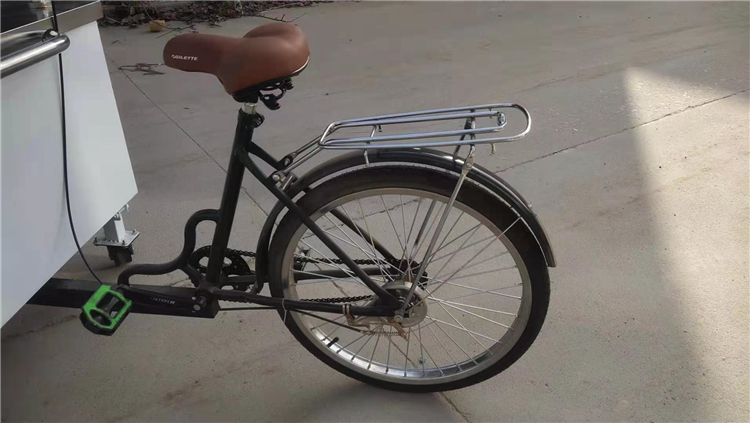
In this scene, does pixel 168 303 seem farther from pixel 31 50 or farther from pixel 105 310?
pixel 31 50

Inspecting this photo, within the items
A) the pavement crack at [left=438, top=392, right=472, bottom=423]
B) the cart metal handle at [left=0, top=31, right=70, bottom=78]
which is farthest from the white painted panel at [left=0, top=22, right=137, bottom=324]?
the pavement crack at [left=438, top=392, right=472, bottom=423]

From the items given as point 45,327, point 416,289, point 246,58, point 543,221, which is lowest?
point 45,327

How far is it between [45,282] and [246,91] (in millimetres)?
881

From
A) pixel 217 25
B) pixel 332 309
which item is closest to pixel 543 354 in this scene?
pixel 332 309

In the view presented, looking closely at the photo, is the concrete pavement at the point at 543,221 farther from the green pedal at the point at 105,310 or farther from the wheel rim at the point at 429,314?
the green pedal at the point at 105,310

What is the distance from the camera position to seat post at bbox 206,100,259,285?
1.45 m

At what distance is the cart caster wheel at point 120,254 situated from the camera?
7.18 ft

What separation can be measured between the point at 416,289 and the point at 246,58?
76cm

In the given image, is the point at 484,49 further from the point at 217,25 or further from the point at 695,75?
the point at 217,25

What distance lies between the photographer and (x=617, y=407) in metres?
1.70

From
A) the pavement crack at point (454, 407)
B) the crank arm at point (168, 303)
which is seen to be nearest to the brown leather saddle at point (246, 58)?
the crank arm at point (168, 303)

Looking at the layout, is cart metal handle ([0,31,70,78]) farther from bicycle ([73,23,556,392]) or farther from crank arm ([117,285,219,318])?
crank arm ([117,285,219,318])

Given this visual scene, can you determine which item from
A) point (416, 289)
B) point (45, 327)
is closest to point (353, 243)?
A: point (416, 289)

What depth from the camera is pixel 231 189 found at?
60.6 inches
